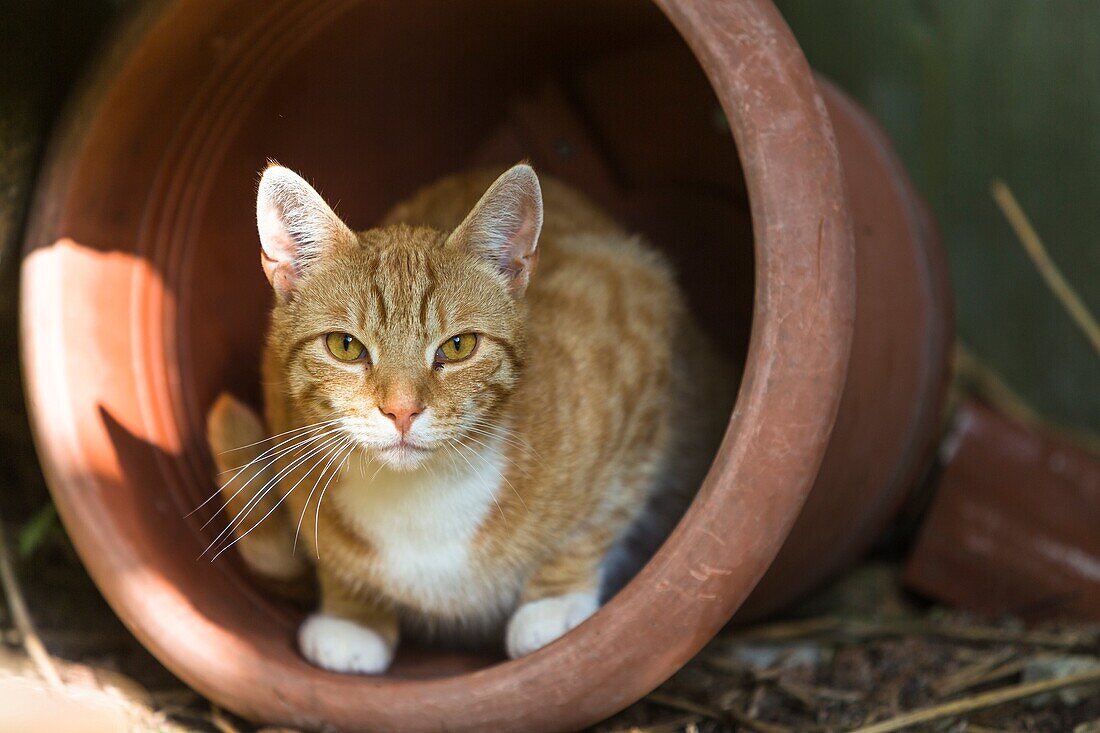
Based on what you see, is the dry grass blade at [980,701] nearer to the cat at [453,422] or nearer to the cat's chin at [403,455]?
the cat at [453,422]

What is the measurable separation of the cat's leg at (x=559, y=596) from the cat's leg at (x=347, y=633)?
0.21 metres

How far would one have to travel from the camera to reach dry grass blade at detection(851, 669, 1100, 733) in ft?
5.55

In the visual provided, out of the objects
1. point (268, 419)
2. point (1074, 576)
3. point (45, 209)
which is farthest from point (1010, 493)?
point (45, 209)

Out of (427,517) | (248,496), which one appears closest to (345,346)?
(427,517)

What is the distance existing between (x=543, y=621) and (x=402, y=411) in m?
0.46

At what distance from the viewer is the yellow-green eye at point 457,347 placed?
5.07 feet

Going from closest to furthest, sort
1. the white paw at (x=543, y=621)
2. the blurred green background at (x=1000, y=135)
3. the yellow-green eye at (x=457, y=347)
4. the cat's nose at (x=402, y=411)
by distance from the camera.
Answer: the cat's nose at (x=402, y=411) < the yellow-green eye at (x=457, y=347) < the white paw at (x=543, y=621) < the blurred green background at (x=1000, y=135)

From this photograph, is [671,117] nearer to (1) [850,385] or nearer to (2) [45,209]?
(1) [850,385]

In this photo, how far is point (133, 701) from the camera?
1791 mm

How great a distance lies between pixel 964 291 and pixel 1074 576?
91cm

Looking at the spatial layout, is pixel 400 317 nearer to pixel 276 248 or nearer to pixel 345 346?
pixel 345 346

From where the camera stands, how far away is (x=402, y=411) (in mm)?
1437

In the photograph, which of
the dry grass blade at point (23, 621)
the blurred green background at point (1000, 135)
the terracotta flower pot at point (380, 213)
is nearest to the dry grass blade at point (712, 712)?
the terracotta flower pot at point (380, 213)

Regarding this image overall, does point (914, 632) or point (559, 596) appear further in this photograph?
point (914, 632)
